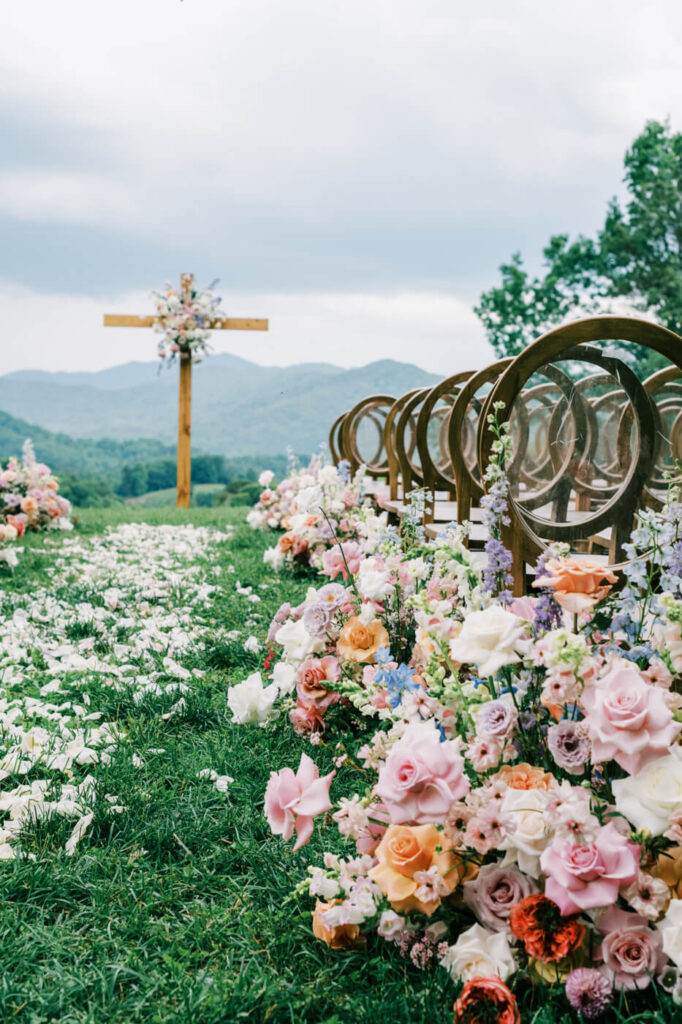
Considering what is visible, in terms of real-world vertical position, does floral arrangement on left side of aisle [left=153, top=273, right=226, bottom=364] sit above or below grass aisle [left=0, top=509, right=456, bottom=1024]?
above

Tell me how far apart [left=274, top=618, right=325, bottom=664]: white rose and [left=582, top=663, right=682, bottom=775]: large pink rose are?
1.16 m

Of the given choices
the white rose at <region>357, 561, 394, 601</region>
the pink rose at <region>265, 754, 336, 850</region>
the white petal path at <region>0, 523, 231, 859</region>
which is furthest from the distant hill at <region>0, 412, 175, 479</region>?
the pink rose at <region>265, 754, 336, 850</region>

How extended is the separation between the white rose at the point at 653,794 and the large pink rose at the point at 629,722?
0.05ft

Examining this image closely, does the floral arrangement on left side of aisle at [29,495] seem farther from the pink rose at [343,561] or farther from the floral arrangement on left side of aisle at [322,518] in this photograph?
the pink rose at [343,561]

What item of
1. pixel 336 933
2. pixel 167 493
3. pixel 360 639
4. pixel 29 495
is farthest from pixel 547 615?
pixel 167 493

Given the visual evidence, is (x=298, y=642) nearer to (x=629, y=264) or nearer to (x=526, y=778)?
(x=526, y=778)

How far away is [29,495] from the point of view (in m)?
7.19

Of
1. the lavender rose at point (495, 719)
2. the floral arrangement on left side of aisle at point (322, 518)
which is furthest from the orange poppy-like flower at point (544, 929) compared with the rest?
the floral arrangement on left side of aisle at point (322, 518)

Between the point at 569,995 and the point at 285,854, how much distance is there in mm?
694

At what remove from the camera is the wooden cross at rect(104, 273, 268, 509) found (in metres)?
11.6

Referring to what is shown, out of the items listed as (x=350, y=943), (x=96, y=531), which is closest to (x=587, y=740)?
(x=350, y=943)

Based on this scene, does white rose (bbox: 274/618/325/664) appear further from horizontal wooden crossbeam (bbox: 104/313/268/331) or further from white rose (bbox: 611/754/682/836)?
horizontal wooden crossbeam (bbox: 104/313/268/331)

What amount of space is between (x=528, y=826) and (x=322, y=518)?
8.81 feet

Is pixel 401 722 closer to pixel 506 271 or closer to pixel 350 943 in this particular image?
pixel 350 943
